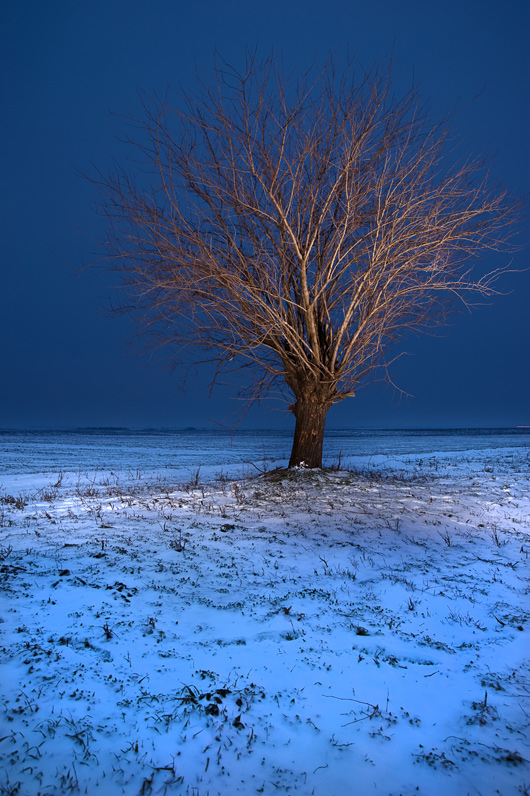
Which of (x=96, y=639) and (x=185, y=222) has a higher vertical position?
(x=185, y=222)

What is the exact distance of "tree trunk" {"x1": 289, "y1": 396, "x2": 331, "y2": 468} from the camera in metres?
9.32

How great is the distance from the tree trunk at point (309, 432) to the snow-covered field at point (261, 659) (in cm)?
391

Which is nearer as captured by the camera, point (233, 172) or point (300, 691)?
Answer: point (300, 691)

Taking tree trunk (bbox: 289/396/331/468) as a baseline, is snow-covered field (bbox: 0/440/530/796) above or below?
below

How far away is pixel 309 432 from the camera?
9375mm

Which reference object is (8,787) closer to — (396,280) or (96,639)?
(96,639)

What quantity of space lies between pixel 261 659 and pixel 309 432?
22.4 feet

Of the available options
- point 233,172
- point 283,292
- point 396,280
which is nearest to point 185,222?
point 233,172

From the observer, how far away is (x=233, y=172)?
7.31 meters

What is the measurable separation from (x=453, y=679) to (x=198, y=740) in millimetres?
1570

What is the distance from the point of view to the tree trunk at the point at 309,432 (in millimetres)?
9320

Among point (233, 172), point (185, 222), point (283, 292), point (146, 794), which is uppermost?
point (233, 172)

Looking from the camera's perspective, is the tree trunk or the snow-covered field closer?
the snow-covered field

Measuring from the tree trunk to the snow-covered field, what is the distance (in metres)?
3.91
